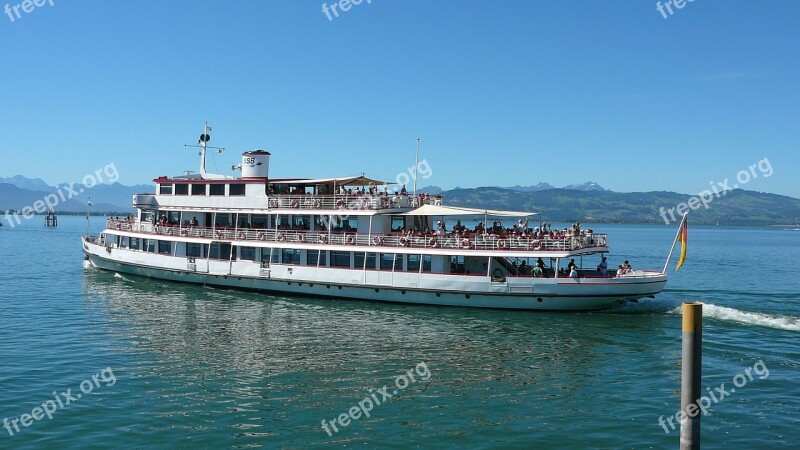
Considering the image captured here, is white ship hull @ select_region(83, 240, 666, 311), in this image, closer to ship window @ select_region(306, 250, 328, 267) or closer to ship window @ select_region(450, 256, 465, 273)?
ship window @ select_region(306, 250, 328, 267)

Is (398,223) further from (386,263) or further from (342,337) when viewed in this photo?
(342,337)

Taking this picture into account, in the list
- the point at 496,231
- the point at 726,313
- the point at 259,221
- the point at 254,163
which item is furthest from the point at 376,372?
the point at 254,163

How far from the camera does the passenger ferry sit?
30656 millimetres

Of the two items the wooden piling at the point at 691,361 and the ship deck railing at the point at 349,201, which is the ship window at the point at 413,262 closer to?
the ship deck railing at the point at 349,201

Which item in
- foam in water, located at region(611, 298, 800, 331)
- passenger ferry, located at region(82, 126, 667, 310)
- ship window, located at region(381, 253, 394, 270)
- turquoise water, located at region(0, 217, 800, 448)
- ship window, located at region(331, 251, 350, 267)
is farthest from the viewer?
ship window, located at region(331, 251, 350, 267)

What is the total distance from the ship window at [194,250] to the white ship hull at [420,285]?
0.82 meters

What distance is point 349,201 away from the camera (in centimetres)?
3538

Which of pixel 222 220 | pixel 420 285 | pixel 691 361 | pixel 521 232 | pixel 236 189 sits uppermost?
pixel 236 189

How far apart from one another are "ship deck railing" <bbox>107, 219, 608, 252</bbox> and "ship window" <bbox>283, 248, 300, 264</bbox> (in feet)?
1.96

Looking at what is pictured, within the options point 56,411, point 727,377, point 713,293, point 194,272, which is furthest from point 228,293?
point 713,293

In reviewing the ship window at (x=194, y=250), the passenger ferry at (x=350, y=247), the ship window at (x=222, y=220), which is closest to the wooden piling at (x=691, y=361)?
the passenger ferry at (x=350, y=247)

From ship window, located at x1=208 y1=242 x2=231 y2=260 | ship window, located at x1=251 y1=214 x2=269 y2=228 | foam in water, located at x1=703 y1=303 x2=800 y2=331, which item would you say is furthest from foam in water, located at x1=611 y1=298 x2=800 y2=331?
ship window, located at x1=208 y1=242 x2=231 y2=260

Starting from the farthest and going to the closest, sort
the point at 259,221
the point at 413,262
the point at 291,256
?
the point at 259,221
the point at 291,256
the point at 413,262

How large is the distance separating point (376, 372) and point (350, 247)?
1464 centimetres
